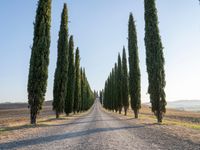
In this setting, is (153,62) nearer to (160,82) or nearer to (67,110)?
(160,82)

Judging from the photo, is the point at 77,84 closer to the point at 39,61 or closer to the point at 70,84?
the point at 70,84

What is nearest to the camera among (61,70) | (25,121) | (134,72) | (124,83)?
(25,121)

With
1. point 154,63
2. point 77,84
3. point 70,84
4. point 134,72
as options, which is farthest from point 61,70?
point 77,84

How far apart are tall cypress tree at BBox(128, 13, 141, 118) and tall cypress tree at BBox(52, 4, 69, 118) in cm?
959

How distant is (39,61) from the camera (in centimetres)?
2394

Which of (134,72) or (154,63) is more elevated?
(134,72)

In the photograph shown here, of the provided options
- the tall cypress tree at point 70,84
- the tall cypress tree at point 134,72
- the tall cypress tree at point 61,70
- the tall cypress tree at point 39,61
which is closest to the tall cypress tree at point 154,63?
the tall cypress tree at point 39,61

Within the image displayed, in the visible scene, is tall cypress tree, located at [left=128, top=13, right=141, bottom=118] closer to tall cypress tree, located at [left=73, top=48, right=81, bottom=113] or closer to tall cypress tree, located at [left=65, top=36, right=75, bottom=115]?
tall cypress tree, located at [left=65, top=36, right=75, bottom=115]

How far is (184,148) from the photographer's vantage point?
32.7ft

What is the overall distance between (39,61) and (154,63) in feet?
35.9

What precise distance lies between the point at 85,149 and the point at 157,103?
16935mm


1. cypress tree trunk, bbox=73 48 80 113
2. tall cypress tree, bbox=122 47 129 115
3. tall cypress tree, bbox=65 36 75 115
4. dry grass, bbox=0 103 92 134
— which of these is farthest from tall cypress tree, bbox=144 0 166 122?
cypress tree trunk, bbox=73 48 80 113

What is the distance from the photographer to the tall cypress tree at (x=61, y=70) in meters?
37.0

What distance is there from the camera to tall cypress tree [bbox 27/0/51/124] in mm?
23438
